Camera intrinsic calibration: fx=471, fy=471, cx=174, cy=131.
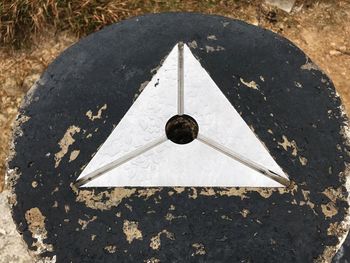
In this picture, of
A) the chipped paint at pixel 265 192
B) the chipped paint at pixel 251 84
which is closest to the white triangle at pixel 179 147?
the chipped paint at pixel 265 192

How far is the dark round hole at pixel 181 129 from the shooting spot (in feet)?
6.64

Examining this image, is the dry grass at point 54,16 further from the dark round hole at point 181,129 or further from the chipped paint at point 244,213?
the chipped paint at point 244,213

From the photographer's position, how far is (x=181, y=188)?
1.87 meters

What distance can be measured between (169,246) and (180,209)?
0.48 ft

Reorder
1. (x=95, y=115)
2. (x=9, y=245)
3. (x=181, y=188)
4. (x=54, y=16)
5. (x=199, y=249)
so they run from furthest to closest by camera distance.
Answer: (x=54, y=16) → (x=9, y=245) → (x=95, y=115) → (x=181, y=188) → (x=199, y=249)

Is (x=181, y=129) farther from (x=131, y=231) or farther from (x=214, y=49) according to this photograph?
(x=131, y=231)

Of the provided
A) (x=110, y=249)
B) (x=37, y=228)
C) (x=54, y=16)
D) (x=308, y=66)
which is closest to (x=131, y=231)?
(x=110, y=249)

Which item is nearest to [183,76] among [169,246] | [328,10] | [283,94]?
[283,94]

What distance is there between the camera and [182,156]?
1.93 metres

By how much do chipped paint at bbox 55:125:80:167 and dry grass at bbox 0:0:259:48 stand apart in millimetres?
1564

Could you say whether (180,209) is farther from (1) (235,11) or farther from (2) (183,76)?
(1) (235,11)

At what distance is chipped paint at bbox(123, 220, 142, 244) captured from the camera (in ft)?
5.87

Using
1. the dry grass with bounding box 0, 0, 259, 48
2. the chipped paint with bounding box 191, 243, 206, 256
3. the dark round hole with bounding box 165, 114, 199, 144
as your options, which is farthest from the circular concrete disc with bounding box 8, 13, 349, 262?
the dry grass with bounding box 0, 0, 259, 48

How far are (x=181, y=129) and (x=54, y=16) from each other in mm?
1802
